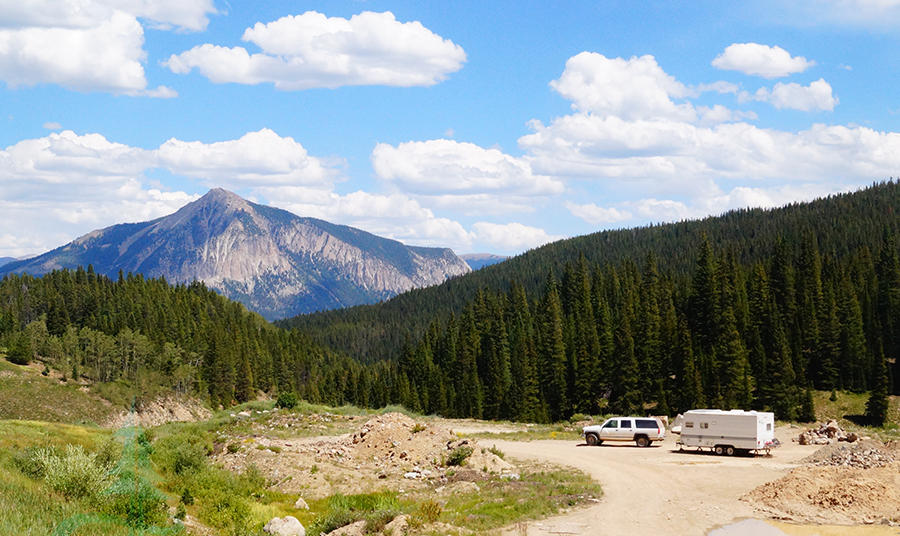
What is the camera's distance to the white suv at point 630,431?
48562mm

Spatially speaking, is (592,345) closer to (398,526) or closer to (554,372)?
(554,372)

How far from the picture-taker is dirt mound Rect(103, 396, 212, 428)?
4335 inches

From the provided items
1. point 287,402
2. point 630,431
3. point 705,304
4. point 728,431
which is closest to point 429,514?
point 728,431

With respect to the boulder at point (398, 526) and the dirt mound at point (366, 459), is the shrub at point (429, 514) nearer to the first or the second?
the boulder at point (398, 526)

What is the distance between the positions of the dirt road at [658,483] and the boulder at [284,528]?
7.84 meters

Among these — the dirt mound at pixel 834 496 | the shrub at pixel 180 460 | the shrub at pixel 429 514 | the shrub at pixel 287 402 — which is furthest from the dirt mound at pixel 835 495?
the shrub at pixel 287 402

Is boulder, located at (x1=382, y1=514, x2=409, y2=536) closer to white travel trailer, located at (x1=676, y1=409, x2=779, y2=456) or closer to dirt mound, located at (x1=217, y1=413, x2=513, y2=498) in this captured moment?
dirt mound, located at (x1=217, y1=413, x2=513, y2=498)

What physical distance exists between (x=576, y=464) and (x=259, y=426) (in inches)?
1195

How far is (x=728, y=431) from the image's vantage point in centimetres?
4272

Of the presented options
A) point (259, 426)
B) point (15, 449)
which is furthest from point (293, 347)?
point (15, 449)

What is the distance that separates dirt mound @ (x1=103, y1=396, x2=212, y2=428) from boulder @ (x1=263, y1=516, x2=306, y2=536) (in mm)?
88650

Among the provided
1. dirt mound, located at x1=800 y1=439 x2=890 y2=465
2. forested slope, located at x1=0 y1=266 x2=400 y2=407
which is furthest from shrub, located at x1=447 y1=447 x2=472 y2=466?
forested slope, located at x1=0 y1=266 x2=400 y2=407

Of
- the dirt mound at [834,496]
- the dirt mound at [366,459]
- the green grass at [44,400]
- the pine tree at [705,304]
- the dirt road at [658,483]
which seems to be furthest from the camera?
the pine tree at [705,304]

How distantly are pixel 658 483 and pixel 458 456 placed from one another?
10.9 metres
